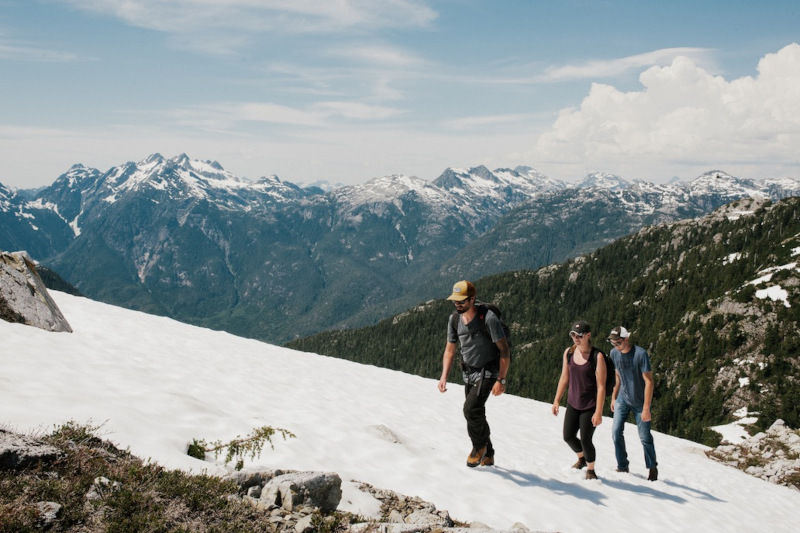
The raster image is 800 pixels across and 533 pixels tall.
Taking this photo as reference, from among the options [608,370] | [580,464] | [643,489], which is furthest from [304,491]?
[643,489]

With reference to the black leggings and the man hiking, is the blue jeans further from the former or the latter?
the man hiking

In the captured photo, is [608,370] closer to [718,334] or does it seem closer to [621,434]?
[621,434]

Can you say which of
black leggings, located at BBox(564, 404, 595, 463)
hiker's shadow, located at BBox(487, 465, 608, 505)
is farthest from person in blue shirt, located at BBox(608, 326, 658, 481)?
hiker's shadow, located at BBox(487, 465, 608, 505)

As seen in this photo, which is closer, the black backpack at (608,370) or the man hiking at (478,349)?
the man hiking at (478,349)

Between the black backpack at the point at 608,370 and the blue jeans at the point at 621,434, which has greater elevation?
the black backpack at the point at 608,370

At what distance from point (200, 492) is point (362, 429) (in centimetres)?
677

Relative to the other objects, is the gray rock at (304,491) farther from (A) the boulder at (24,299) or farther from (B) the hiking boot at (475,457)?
(A) the boulder at (24,299)

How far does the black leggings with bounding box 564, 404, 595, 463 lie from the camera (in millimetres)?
11727

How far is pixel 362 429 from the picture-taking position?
492 inches

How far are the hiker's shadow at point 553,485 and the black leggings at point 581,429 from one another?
0.87 meters

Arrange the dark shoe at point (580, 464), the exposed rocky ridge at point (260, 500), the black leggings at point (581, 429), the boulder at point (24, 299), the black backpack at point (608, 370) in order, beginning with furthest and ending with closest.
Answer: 1. the boulder at point (24, 299)
2. the dark shoe at point (580, 464)
3. the black leggings at point (581, 429)
4. the black backpack at point (608, 370)
5. the exposed rocky ridge at point (260, 500)

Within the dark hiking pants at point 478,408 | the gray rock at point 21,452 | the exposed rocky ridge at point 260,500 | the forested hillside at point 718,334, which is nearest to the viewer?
the exposed rocky ridge at point 260,500

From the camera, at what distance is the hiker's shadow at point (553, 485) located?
10703 mm

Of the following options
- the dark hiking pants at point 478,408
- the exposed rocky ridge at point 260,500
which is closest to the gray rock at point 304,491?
the exposed rocky ridge at point 260,500
